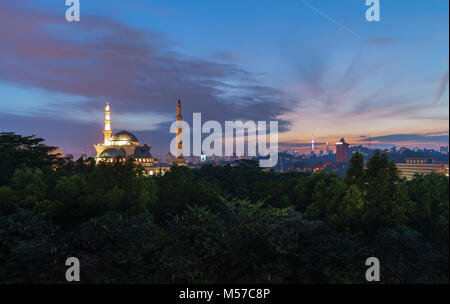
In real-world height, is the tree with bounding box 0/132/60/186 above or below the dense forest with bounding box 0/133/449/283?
above

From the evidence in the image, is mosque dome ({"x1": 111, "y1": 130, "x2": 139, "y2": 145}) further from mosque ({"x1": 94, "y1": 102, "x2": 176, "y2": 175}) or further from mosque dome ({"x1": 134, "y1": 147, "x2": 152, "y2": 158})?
mosque dome ({"x1": 134, "y1": 147, "x2": 152, "y2": 158})

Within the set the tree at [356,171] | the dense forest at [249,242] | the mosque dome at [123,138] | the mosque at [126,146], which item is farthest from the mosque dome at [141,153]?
the tree at [356,171]

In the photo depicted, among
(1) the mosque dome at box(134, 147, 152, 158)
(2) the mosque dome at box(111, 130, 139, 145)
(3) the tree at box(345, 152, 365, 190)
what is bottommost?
(3) the tree at box(345, 152, 365, 190)

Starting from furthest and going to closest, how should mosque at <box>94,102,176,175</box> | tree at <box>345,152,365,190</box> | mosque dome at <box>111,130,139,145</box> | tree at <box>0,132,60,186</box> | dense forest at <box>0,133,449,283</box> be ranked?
mosque dome at <box>111,130,139,145</box>
mosque at <box>94,102,176,175</box>
tree at <box>0,132,60,186</box>
tree at <box>345,152,365,190</box>
dense forest at <box>0,133,449,283</box>

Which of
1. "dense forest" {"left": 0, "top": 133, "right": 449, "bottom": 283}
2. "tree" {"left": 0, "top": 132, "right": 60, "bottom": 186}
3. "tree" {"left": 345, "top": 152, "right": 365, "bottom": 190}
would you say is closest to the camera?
"dense forest" {"left": 0, "top": 133, "right": 449, "bottom": 283}

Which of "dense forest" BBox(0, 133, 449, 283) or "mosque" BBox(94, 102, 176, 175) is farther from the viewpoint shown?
"mosque" BBox(94, 102, 176, 175)

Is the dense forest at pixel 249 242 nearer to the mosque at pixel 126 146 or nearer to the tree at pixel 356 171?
the tree at pixel 356 171

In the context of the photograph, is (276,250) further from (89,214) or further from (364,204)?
(89,214)

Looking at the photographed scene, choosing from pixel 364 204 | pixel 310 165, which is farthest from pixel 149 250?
pixel 310 165

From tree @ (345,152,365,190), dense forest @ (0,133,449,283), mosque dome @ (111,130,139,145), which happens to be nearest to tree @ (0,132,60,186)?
dense forest @ (0,133,449,283)
